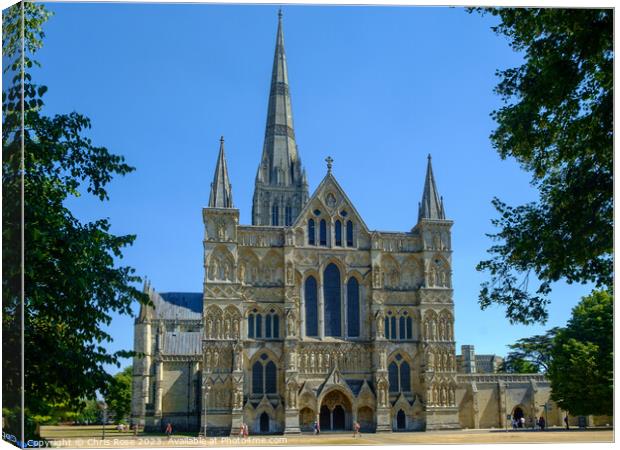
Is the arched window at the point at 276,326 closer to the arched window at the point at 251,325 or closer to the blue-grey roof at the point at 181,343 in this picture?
the arched window at the point at 251,325

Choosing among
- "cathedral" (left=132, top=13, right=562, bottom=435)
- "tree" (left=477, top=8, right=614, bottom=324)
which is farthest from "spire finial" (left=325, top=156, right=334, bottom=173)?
"tree" (left=477, top=8, right=614, bottom=324)

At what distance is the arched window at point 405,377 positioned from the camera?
42.0 meters

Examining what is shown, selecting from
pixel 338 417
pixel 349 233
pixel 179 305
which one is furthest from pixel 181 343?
pixel 349 233

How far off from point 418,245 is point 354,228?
378 cm

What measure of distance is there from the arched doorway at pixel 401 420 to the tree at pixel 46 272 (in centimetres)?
2946

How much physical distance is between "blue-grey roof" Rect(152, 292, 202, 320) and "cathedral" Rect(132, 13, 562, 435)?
10.9 metres

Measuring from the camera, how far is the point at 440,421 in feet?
135

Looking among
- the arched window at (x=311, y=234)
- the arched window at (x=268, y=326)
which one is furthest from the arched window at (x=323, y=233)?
the arched window at (x=268, y=326)

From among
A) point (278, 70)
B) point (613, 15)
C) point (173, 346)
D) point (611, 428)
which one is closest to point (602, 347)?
point (611, 428)

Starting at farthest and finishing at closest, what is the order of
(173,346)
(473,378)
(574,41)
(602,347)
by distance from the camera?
1. (173,346)
2. (473,378)
3. (602,347)
4. (574,41)

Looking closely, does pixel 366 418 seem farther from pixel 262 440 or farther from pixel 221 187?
pixel 262 440

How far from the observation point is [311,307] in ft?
138

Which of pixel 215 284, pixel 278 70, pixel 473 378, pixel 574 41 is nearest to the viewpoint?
pixel 574 41

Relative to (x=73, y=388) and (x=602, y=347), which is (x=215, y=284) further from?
(x=73, y=388)
